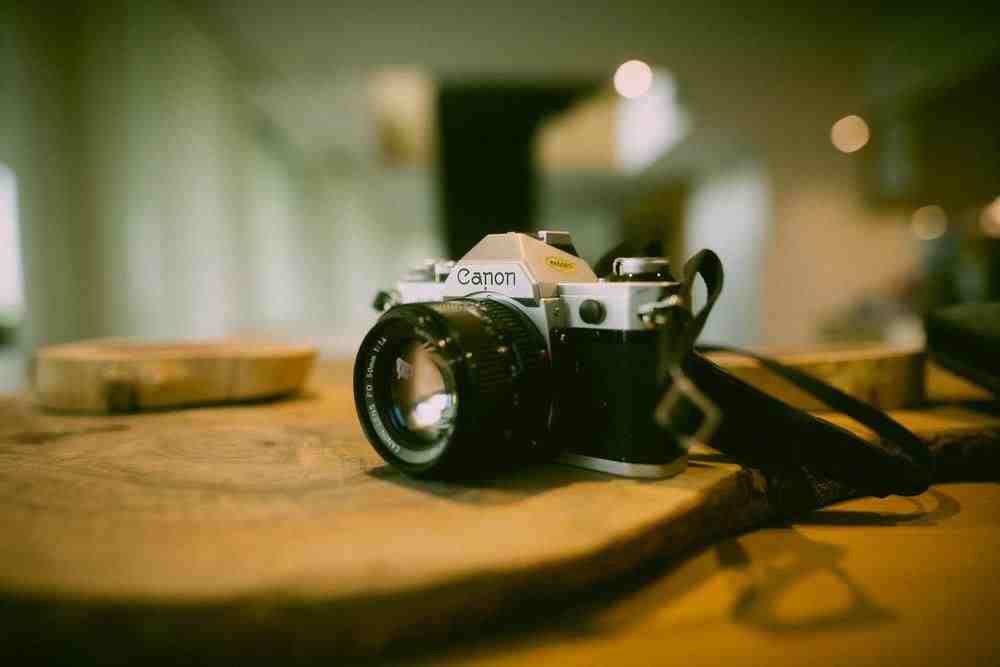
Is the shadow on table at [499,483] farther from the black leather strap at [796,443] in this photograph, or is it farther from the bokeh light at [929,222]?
the bokeh light at [929,222]

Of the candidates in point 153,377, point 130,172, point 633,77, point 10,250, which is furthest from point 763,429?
point 633,77

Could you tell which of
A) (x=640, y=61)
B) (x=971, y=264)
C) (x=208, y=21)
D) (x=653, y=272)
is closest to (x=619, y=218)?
(x=640, y=61)

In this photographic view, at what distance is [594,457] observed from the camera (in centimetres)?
62

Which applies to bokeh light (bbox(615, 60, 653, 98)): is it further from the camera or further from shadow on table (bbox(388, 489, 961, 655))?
shadow on table (bbox(388, 489, 961, 655))

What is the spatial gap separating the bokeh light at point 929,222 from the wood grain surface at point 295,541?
10.5 feet

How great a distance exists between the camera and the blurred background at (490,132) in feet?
6.47

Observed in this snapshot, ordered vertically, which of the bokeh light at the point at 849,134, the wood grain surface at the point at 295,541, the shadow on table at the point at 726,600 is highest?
the bokeh light at the point at 849,134

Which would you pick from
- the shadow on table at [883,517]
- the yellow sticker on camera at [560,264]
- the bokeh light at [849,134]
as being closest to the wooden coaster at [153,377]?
the yellow sticker on camera at [560,264]

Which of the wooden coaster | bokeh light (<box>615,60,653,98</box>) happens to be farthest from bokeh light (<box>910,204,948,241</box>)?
the wooden coaster

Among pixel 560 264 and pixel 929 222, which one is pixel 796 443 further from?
pixel 929 222

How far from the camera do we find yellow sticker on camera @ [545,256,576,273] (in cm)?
66

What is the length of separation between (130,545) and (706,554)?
0.47 m

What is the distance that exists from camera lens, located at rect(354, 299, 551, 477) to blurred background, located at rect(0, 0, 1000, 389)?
1433 mm

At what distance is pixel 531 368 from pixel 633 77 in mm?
3241
